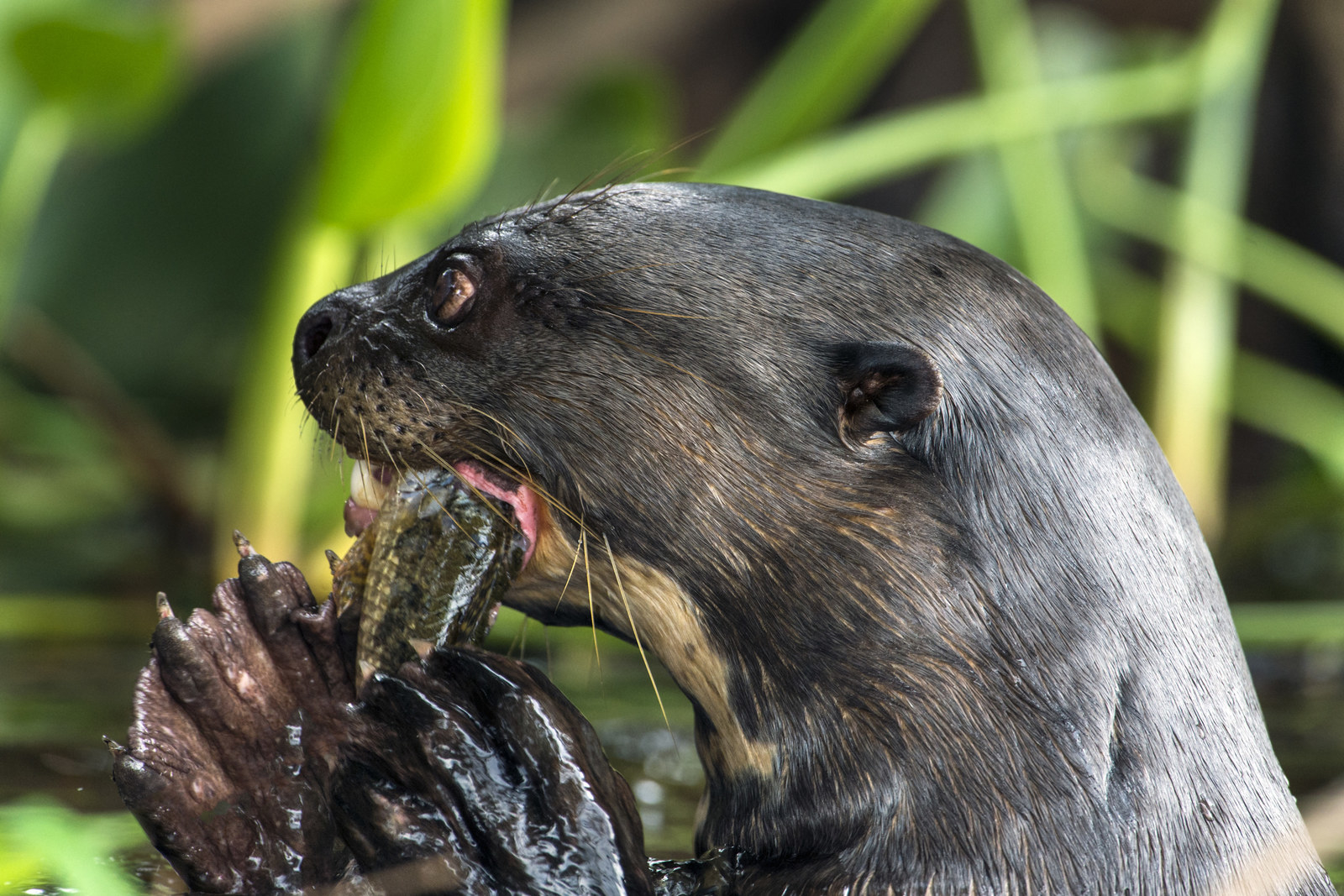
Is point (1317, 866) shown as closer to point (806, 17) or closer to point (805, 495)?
point (805, 495)

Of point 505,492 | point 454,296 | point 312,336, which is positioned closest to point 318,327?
point 312,336

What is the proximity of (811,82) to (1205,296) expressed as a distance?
1892 millimetres

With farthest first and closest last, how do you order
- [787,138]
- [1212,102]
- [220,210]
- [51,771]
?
[220,210] → [1212,102] → [787,138] → [51,771]

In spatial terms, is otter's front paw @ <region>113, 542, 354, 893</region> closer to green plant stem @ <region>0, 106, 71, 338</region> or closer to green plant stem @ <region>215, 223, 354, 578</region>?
green plant stem @ <region>215, 223, 354, 578</region>

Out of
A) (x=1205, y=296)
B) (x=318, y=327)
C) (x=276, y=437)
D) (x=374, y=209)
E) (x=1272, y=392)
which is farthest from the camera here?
(x=1272, y=392)

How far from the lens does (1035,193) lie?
4.61 m

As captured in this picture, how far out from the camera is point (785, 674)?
5.67 ft

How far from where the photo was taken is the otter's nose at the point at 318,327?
198cm

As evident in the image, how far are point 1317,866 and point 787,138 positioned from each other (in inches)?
117

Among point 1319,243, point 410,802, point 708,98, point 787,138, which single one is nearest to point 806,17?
point 708,98

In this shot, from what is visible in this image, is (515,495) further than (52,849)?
Yes

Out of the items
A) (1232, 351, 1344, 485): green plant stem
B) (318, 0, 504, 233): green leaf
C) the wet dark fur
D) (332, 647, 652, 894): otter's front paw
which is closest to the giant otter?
the wet dark fur

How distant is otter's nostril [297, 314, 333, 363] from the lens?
1.99 m

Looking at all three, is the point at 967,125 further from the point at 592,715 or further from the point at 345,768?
the point at 345,768
